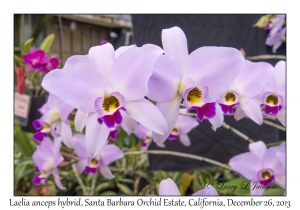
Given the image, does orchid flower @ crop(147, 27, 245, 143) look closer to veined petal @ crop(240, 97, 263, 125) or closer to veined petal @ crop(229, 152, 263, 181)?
veined petal @ crop(240, 97, 263, 125)

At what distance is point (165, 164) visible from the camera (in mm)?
1192

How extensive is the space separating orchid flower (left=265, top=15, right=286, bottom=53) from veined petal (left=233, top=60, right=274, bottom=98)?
544 mm

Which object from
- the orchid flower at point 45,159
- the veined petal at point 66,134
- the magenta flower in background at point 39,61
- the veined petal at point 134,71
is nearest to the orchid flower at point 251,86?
the veined petal at point 134,71

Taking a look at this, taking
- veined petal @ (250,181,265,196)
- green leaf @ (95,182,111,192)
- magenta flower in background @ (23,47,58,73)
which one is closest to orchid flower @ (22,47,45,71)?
magenta flower in background @ (23,47,58,73)

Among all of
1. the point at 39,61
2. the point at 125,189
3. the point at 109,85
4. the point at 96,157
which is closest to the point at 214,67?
the point at 109,85

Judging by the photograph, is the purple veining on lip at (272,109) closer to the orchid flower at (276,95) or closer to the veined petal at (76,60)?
the orchid flower at (276,95)

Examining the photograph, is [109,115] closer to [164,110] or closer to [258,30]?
[164,110]

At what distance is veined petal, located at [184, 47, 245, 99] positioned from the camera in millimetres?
357

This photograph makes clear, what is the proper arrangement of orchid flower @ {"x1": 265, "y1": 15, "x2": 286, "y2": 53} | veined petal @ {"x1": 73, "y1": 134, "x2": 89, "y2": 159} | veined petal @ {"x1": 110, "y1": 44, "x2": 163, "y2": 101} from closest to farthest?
veined petal @ {"x1": 110, "y1": 44, "x2": 163, "y2": 101} < veined petal @ {"x1": 73, "y1": 134, "x2": 89, "y2": 159} < orchid flower @ {"x1": 265, "y1": 15, "x2": 286, "y2": 53}

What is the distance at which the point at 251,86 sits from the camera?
1.73 ft

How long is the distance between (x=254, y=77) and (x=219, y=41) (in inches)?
23.5

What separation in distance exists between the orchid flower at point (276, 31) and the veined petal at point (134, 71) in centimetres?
79
